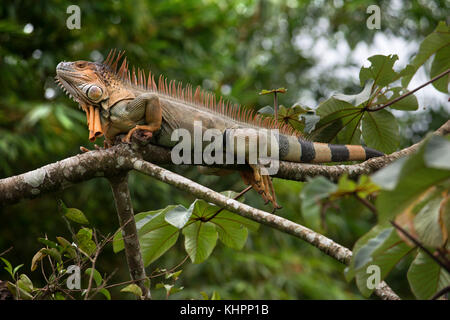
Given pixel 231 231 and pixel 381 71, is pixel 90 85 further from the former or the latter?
pixel 381 71

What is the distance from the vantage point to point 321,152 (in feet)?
8.59

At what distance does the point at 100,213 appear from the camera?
7.66 m

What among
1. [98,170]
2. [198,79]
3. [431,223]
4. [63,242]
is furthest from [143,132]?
[198,79]

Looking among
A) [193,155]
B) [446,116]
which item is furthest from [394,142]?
[446,116]

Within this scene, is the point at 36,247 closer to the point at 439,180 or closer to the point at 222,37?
the point at 222,37

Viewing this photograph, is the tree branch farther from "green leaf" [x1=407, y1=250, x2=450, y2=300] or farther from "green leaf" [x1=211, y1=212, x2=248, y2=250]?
"green leaf" [x1=407, y1=250, x2=450, y2=300]

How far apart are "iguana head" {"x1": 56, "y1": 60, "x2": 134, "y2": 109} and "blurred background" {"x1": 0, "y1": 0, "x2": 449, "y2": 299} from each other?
3.44 meters

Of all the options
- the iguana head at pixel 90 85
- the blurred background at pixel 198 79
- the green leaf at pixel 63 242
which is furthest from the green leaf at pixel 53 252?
the blurred background at pixel 198 79

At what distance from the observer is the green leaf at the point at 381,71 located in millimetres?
2486

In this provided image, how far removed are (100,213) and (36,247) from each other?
3.43 ft

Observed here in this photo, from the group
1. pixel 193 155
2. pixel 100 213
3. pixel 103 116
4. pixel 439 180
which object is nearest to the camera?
pixel 439 180

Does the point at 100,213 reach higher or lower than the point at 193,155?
lower

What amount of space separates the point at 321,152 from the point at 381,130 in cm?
43
